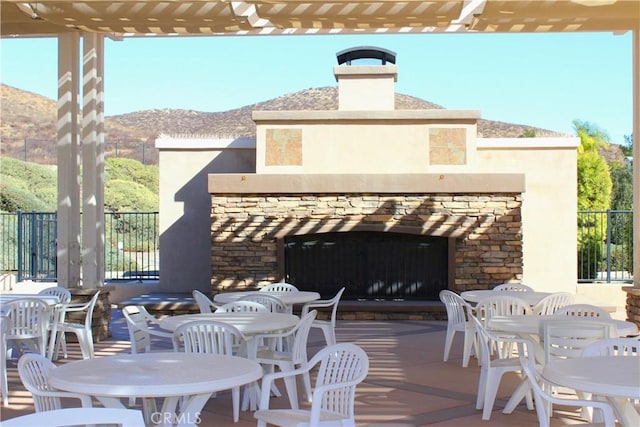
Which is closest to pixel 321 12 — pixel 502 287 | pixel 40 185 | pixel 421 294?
pixel 502 287

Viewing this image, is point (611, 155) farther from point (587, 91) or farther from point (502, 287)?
point (502, 287)

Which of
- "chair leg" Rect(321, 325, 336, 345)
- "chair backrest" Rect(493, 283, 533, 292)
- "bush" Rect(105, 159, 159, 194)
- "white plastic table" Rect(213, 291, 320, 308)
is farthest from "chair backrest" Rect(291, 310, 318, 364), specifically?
"bush" Rect(105, 159, 159, 194)

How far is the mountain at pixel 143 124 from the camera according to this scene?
53.2 m

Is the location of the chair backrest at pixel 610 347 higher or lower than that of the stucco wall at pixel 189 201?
lower

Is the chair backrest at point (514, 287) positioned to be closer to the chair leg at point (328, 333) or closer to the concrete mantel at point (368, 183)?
the chair leg at point (328, 333)

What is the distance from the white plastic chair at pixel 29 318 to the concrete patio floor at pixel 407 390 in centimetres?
43

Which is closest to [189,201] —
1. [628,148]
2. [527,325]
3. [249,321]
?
[249,321]

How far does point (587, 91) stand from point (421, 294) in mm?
44223

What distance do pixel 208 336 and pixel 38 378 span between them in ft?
5.26

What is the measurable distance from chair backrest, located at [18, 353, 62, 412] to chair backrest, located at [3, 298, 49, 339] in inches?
170

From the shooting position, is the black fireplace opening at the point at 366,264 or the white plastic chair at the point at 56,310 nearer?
the white plastic chair at the point at 56,310

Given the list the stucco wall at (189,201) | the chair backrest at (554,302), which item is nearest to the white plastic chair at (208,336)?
the chair backrest at (554,302)

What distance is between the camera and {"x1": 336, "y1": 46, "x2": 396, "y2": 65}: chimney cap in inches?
623

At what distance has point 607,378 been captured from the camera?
171 inches
